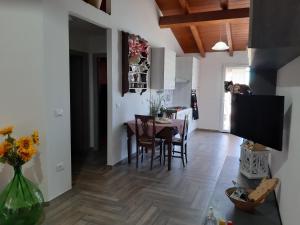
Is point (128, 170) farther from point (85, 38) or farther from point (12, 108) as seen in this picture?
point (85, 38)

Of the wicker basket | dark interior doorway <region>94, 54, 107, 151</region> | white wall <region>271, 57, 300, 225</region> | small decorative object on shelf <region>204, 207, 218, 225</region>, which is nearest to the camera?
white wall <region>271, 57, 300, 225</region>

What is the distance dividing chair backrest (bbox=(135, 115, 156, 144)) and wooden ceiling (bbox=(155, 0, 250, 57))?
119 inches

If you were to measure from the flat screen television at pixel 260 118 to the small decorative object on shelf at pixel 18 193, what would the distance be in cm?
201

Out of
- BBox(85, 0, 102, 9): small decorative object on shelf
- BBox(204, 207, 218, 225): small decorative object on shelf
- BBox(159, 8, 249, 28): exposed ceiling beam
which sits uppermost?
BBox(159, 8, 249, 28): exposed ceiling beam

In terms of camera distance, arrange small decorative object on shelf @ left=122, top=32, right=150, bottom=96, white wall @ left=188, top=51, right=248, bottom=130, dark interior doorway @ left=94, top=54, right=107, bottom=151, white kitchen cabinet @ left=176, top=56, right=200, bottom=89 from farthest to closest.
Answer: white wall @ left=188, top=51, right=248, bottom=130, white kitchen cabinet @ left=176, top=56, right=200, bottom=89, dark interior doorway @ left=94, top=54, right=107, bottom=151, small decorative object on shelf @ left=122, top=32, right=150, bottom=96

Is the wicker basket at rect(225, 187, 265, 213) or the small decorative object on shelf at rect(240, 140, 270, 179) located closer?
the wicker basket at rect(225, 187, 265, 213)

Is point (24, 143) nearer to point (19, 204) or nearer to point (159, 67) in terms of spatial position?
point (19, 204)

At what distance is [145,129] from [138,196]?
1358 mm

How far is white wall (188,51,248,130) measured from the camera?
789 cm

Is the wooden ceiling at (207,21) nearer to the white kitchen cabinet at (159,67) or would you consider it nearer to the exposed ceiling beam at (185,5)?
the exposed ceiling beam at (185,5)

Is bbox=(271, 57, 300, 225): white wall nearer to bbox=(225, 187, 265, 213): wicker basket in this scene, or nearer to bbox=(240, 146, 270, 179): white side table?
bbox=(225, 187, 265, 213): wicker basket

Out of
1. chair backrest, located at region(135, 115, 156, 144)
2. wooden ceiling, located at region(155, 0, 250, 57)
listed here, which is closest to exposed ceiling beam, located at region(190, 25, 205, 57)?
wooden ceiling, located at region(155, 0, 250, 57)

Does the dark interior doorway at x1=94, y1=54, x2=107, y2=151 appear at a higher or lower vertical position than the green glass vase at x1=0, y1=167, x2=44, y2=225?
higher

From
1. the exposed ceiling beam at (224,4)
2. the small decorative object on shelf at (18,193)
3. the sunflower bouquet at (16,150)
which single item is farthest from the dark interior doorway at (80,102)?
the exposed ceiling beam at (224,4)
